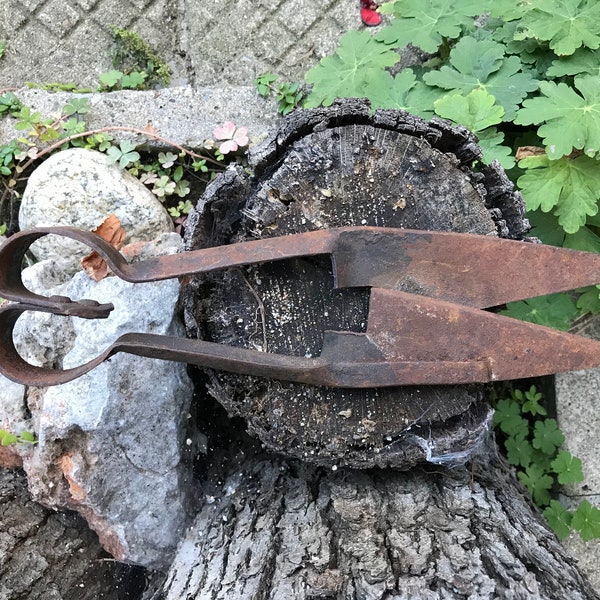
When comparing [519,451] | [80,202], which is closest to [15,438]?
[80,202]

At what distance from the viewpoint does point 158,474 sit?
163 cm

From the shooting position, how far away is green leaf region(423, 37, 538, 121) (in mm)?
1895

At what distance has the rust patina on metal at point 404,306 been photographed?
4.37 ft

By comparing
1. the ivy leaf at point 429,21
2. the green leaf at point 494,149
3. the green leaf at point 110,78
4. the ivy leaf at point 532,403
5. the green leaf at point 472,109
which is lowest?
the ivy leaf at point 532,403

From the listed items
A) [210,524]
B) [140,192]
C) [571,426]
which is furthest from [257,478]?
[571,426]

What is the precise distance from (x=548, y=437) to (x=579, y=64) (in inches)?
52.5

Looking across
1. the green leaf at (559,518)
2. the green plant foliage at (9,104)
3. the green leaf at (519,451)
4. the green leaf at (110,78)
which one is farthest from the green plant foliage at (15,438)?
the green leaf at (559,518)

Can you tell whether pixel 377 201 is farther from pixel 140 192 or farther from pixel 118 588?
pixel 118 588

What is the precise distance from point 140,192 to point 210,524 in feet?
3.73

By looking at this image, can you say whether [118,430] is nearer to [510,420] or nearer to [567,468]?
[510,420]

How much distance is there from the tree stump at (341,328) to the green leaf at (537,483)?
2.21 feet

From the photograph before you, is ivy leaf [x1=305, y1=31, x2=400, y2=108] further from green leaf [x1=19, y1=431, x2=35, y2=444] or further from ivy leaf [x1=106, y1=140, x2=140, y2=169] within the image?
green leaf [x1=19, y1=431, x2=35, y2=444]

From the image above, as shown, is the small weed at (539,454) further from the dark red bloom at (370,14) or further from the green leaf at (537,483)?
the dark red bloom at (370,14)

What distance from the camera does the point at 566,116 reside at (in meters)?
1.71
